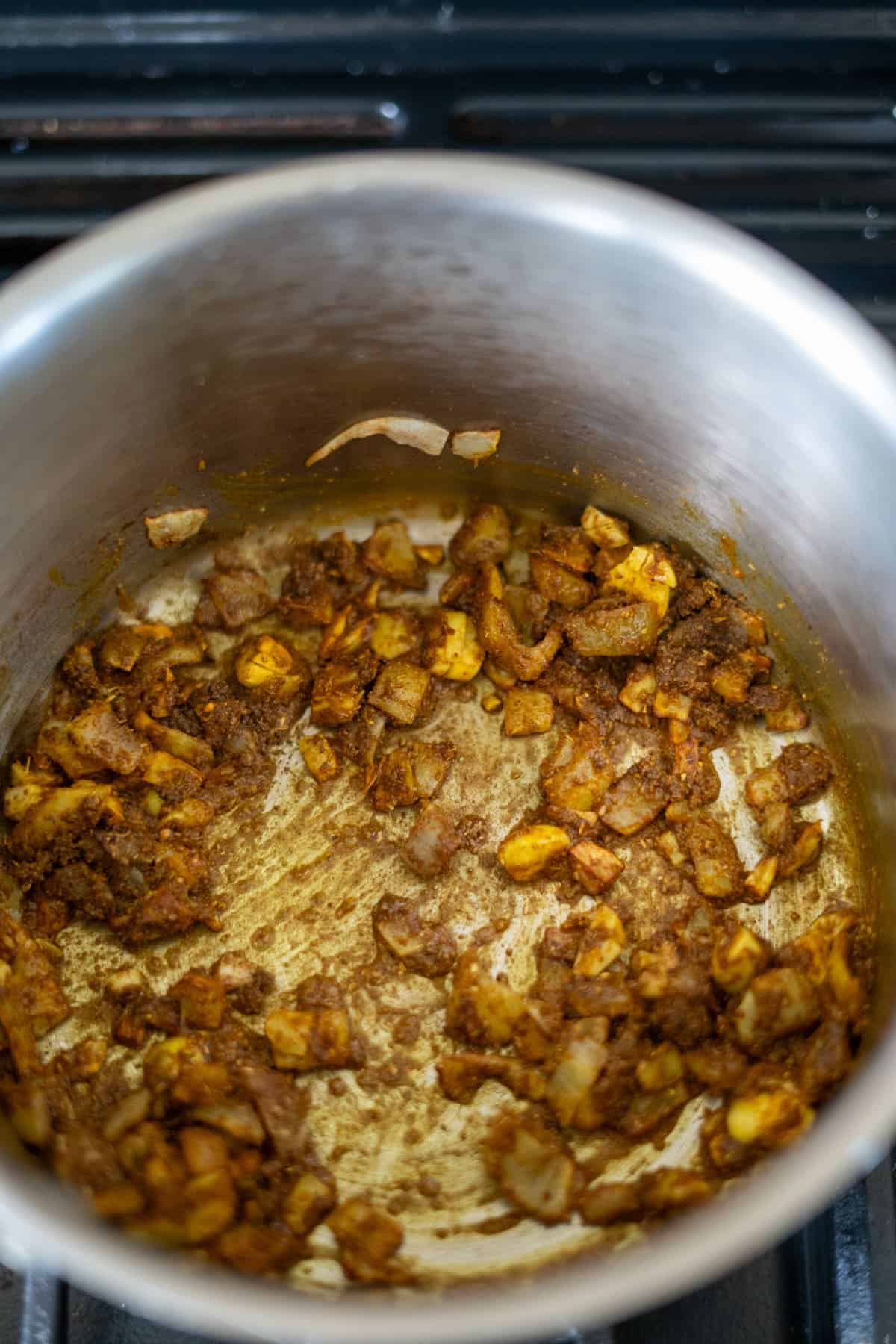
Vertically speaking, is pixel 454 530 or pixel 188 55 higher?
pixel 188 55

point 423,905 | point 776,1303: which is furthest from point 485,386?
point 776,1303

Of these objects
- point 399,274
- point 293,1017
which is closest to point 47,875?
point 293,1017

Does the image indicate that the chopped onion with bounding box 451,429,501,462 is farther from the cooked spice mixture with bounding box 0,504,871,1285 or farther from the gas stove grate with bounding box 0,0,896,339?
the gas stove grate with bounding box 0,0,896,339

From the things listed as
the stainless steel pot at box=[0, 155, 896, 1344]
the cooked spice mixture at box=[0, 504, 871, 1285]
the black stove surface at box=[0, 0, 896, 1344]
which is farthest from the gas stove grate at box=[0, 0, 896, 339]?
the cooked spice mixture at box=[0, 504, 871, 1285]

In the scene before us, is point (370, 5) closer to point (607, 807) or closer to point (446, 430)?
point (446, 430)

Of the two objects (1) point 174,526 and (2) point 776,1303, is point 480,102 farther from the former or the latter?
(2) point 776,1303

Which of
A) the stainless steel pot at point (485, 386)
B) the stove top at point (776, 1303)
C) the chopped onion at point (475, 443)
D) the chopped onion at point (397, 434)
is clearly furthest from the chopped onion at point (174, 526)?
the stove top at point (776, 1303)

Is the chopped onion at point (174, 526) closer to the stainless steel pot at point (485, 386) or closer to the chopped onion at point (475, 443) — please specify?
the stainless steel pot at point (485, 386)
